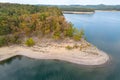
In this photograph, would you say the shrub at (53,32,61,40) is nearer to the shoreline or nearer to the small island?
the small island

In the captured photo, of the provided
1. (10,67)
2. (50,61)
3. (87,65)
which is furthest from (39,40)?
(87,65)

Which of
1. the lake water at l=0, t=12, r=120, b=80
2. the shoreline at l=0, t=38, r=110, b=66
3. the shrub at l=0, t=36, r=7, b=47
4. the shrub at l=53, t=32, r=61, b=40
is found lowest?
the lake water at l=0, t=12, r=120, b=80

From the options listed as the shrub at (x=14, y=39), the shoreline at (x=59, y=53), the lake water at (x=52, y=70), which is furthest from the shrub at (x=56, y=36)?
the lake water at (x=52, y=70)

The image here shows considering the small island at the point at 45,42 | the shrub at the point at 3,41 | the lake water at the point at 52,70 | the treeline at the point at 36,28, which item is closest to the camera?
the lake water at the point at 52,70

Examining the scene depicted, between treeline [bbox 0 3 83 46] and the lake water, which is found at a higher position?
treeline [bbox 0 3 83 46]

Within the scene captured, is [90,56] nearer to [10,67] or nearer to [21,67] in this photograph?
[21,67]

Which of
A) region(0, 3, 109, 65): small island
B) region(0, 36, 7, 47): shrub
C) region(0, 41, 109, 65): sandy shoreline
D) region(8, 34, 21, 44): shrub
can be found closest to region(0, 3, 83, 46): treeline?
region(0, 3, 109, 65): small island

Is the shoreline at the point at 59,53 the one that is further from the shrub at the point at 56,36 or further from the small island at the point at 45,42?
the shrub at the point at 56,36

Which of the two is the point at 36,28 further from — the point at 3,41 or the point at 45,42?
the point at 3,41
